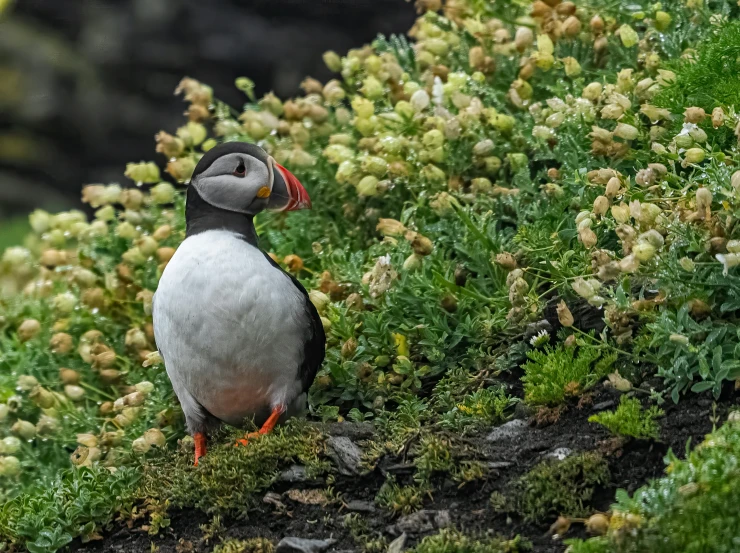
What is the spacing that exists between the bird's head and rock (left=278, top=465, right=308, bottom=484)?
3.58ft

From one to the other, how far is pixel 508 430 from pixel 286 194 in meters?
1.32

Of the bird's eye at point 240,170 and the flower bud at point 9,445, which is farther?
the flower bud at point 9,445

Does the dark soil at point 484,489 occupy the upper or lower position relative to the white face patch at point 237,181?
lower

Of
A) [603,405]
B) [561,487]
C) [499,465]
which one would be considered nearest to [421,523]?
[499,465]

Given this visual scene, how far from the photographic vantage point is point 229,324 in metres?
3.91

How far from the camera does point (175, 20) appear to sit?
11.2m

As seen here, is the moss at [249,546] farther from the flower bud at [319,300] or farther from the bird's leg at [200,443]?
the flower bud at [319,300]

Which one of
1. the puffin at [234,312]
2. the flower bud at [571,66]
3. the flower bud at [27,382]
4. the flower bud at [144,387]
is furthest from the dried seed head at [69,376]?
the flower bud at [571,66]

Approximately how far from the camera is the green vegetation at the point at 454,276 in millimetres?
3656

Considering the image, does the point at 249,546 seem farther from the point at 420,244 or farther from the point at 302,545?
the point at 420,244

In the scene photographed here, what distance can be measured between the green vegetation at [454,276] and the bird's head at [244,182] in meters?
0.51

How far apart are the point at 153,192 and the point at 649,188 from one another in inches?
114

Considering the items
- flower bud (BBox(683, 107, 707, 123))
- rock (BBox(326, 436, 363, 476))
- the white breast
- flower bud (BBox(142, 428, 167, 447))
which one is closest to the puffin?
the white breast

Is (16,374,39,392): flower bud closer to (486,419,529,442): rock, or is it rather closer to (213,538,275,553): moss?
(213,538,275,553): moss
